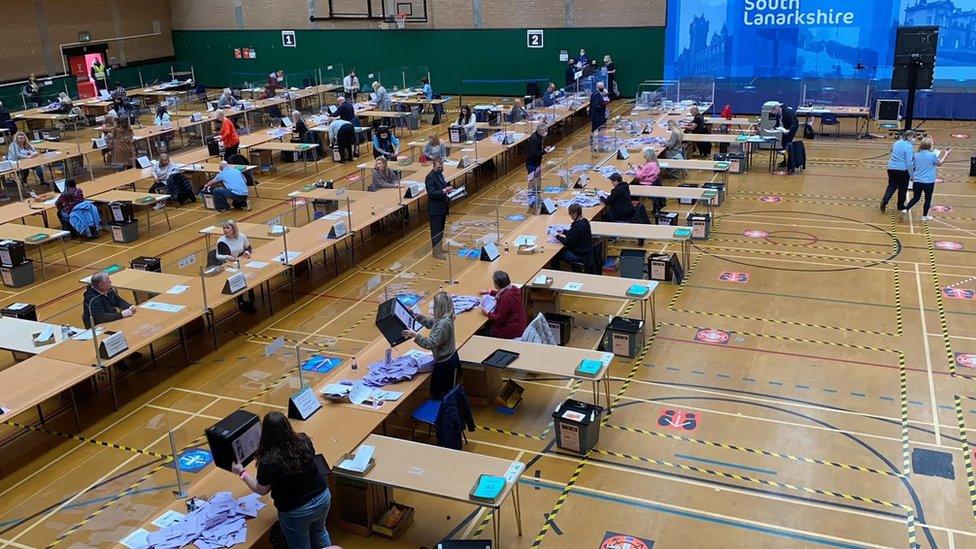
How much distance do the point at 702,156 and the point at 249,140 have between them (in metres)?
13.1

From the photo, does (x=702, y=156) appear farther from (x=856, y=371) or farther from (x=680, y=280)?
(x=856, y=371)

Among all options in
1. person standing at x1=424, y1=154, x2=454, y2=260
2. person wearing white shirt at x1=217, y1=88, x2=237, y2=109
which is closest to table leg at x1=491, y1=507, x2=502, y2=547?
person standing at x1=424, y1=154, x2=454, y2=260

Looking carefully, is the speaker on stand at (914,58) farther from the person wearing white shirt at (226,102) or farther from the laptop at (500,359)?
the person wearing white shirt at (226,102)

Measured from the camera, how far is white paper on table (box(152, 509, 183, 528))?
685cm

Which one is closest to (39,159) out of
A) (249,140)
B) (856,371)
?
(249,140)

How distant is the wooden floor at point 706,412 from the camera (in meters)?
8.15

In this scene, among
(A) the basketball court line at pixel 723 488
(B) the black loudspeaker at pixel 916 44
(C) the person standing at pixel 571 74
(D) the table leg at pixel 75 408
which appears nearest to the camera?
(A) the basketball court line at pixel 723 488

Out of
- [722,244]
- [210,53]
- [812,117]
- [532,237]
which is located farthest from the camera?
[210,53]

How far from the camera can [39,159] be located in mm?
21219

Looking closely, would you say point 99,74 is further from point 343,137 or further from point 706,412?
point 706,412

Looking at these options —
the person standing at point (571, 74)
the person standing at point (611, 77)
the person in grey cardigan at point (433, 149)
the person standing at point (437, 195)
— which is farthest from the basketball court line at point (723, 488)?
the person standing at point (611, 77)

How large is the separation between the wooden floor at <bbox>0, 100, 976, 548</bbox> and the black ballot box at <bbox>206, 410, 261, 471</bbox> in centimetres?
87

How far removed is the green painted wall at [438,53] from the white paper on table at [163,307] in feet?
85.1

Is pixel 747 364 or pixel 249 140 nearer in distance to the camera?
pixel 747 364
